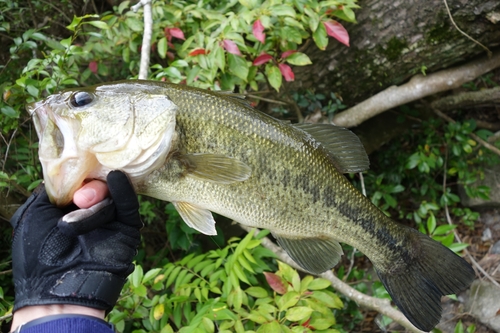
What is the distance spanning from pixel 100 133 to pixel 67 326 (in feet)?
2.20

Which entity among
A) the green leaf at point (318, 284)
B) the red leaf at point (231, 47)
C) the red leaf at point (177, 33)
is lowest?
the green leaf at point (318, 284)

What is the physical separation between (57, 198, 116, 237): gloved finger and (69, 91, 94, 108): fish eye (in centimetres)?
37

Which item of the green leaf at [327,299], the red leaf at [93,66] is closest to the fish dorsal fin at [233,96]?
the green leaf at [327,299]

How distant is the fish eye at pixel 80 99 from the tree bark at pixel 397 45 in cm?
212

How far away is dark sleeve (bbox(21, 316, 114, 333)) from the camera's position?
137cm

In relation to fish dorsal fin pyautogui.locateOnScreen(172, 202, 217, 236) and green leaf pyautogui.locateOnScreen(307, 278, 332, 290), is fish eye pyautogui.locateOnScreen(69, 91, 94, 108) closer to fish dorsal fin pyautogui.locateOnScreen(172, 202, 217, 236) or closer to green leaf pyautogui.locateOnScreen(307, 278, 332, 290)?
fish dorsal fin pyautogui.locateOnScreen(172, 202, 217, 236)

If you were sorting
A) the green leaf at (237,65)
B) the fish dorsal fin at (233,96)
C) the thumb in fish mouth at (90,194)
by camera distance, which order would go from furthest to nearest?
the green leaf at (237,65) → the fish dorsal fin at (233,96) → the thumb in fish mouth at (90,194)

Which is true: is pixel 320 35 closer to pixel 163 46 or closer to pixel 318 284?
pixel 163 46

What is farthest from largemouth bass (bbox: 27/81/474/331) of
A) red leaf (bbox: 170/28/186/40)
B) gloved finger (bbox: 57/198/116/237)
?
red leaf (bbox: 170/28/186/40)

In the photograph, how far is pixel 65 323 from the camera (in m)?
1.38

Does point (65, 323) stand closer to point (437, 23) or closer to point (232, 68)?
point (232, 68)

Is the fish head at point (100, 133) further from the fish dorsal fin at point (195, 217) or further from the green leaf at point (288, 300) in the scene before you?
the green leaf at point (288, 300)

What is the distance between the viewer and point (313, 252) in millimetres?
1892

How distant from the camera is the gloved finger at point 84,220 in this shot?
55.5 inches
